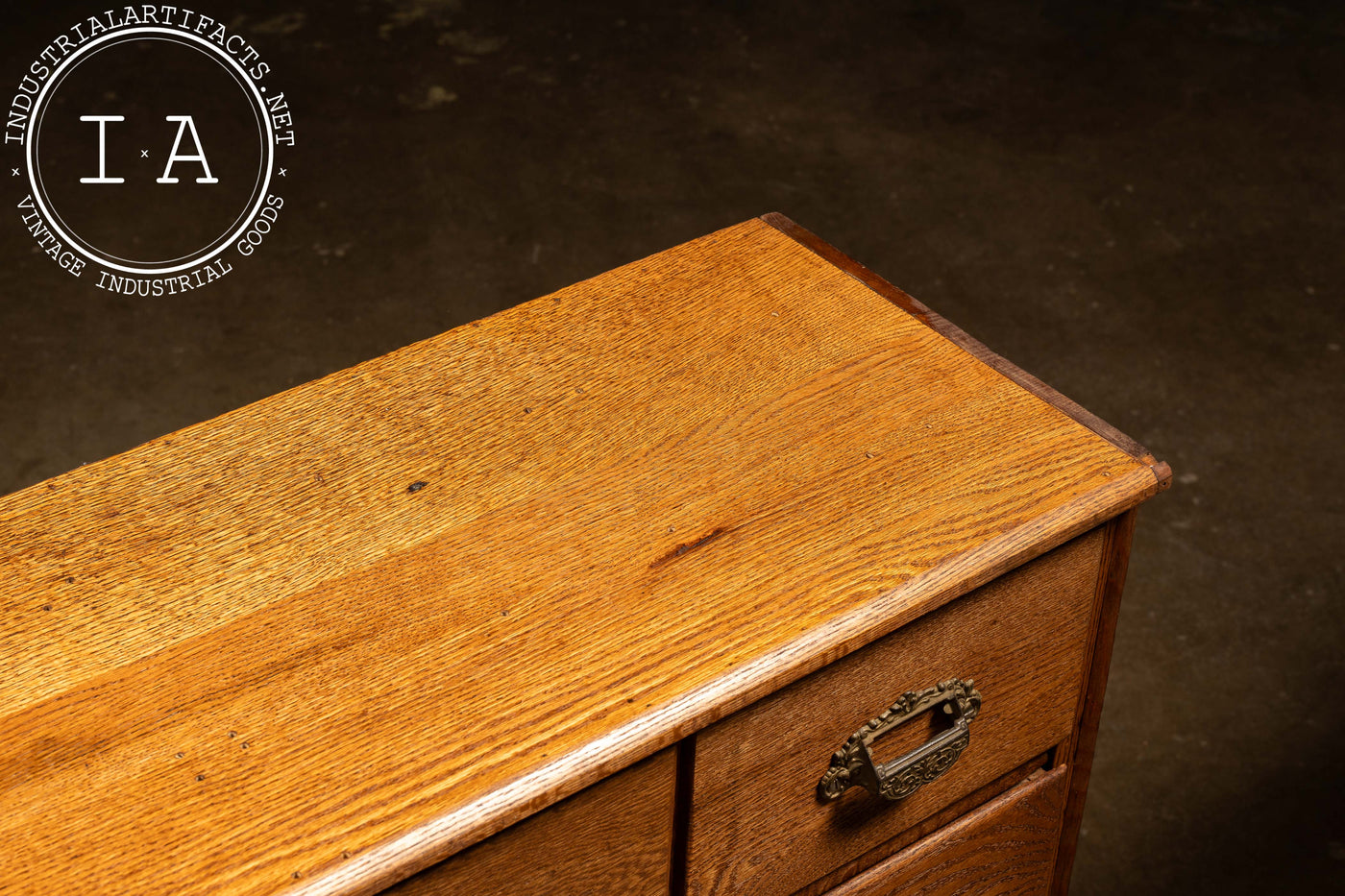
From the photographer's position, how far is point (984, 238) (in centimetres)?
295

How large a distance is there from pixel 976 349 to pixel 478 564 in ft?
1.57

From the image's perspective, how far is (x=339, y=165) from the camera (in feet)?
10.3

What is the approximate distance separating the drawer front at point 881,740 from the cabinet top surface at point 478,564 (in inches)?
2.2

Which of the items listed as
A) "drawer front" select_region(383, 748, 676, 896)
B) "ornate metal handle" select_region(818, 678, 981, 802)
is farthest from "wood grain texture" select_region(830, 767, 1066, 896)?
"drawer front" select_region(383, 748, 676, 896)

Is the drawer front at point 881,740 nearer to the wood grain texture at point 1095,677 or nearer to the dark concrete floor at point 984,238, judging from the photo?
the wood grain texture at point 1095,677

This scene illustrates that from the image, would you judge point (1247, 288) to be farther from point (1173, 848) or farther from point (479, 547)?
point (479, 547)

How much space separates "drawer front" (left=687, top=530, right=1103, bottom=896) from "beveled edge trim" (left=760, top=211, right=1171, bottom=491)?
0.07 meters

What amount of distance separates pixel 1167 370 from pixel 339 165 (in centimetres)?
174

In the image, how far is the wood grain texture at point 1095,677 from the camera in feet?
3.82

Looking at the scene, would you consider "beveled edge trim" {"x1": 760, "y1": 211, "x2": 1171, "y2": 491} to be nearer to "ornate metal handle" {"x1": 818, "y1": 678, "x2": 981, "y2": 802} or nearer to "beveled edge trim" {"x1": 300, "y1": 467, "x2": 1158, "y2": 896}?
"beveled edge trim" {"x1": 300, "y1": 467, "x2": 1158, "y2": 896}

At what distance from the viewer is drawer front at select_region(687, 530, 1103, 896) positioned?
1.03m
